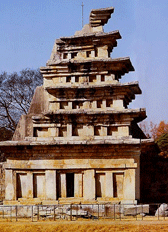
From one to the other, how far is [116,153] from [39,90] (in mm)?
A: 5120

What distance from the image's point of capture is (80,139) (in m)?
19.7

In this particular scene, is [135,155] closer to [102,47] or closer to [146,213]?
[146,213]

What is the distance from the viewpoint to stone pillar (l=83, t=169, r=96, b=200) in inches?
759

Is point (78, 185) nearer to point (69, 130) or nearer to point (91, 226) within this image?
point (69, 130)

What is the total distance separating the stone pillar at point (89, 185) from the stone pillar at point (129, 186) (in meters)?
1.41

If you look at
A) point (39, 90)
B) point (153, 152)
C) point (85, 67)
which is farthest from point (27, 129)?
point (153, 152)

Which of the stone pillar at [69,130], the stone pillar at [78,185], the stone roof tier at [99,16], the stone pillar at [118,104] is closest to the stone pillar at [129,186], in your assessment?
the stone pillar at [78,185]

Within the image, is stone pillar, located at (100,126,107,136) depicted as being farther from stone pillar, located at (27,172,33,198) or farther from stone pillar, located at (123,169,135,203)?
stone pillar, located at (27,172,33,198)

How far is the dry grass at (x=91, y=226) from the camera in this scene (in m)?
15.8

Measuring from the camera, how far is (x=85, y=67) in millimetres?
20984

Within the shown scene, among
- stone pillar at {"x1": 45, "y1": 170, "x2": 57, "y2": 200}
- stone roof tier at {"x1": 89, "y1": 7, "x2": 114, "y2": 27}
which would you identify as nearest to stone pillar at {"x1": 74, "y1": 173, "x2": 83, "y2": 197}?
stone pillar at {"x1": 45, "y1": 170, "x2": 57, "y2": 200}

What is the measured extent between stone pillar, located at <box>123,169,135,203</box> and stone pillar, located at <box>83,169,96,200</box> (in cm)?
141

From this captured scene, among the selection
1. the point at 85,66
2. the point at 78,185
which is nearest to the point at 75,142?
the point at 78,185

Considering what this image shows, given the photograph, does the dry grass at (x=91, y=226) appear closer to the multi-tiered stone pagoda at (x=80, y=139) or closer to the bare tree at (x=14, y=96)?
the multi-tiered stone pagoda at (x=80, y=139)
